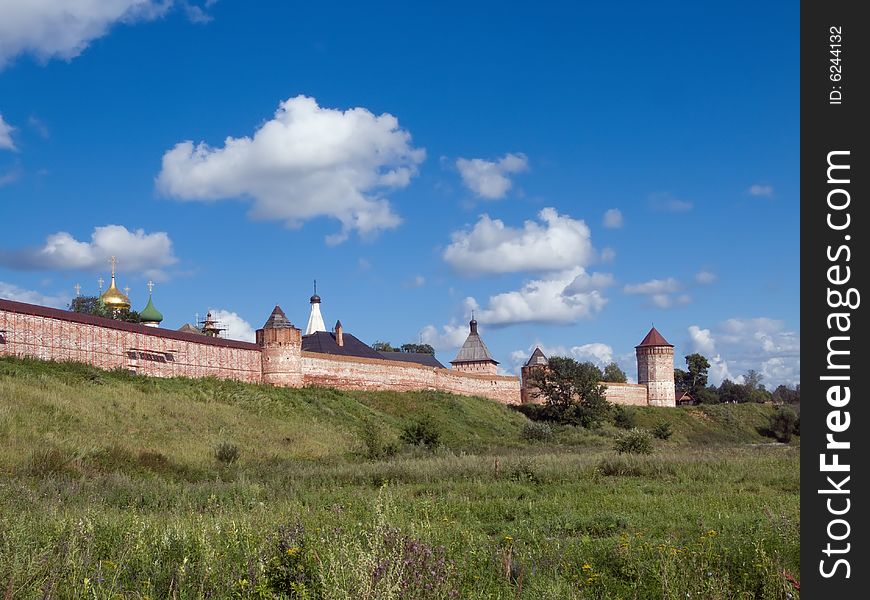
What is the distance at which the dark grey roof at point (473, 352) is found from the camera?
2859 inches

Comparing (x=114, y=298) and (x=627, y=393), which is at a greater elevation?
(x=114, y=298)

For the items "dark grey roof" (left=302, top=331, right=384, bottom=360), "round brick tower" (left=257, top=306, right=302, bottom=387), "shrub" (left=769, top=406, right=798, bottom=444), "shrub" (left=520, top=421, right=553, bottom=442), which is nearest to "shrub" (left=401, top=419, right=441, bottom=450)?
"shrub" (left=520, top=421, right=553, bottom=442)

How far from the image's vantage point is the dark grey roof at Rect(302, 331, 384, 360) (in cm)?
5256

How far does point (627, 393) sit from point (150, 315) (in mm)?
40689

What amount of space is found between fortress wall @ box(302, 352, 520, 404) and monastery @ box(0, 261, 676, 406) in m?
0.05

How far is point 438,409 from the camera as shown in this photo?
39.8 metres

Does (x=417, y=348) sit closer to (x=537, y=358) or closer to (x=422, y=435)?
(x=537, y=358)

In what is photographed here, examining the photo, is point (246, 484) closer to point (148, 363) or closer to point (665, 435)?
point (148, 363)

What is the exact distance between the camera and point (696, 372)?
304 ft

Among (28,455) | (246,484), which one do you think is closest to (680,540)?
(246,484)

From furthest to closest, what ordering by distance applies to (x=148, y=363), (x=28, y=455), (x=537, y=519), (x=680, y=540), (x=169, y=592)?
(x=148, y=363) → (x=28, y=455) → (x=537, y=519) → (x=680, y=540) → (x=169, y=592)

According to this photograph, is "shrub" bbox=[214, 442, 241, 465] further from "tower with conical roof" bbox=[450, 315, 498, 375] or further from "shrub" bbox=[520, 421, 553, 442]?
"tower with conical roof" bbox=[450, 315, 498, 375]

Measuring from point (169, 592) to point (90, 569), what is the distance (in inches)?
29.4

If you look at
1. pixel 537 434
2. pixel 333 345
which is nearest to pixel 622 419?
pixel 537 434
